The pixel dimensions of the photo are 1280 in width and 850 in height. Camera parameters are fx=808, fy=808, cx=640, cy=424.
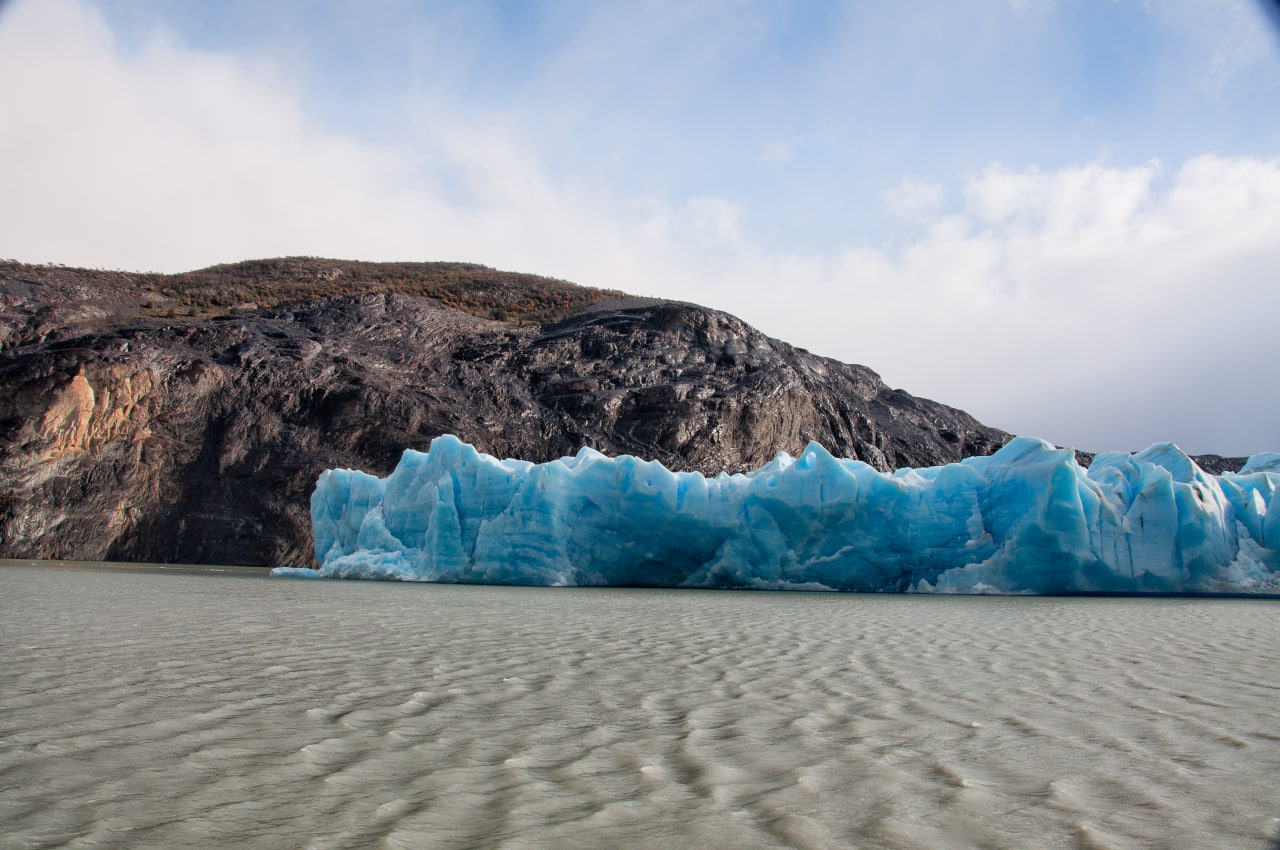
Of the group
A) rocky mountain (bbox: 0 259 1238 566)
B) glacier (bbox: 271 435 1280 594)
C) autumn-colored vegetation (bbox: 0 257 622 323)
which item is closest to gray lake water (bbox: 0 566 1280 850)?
glacier (bbox: 271 435 1280 594)

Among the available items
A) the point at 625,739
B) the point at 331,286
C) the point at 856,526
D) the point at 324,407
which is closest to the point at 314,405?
the point at 324,407

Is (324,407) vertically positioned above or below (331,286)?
below

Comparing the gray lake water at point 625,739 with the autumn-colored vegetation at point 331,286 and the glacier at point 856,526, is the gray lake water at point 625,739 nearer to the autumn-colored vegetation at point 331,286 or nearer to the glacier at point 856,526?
the glacier at point 856,526

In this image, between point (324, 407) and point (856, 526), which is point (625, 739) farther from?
point (324, 407)

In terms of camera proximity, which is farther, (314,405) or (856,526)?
(314,405)

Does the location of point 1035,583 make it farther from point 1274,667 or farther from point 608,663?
point 608,663

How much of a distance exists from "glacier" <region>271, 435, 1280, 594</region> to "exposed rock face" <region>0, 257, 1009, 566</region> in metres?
10.3

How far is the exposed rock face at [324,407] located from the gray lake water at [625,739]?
1868cm

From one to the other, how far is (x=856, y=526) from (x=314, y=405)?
1866cm

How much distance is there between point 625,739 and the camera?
9.33 ft

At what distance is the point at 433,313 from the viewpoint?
32.0m

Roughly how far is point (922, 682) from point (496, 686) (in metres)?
2.09

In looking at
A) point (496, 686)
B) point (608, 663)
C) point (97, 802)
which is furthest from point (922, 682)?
point (97, 802)

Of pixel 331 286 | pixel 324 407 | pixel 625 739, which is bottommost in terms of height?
pixel 625 739
